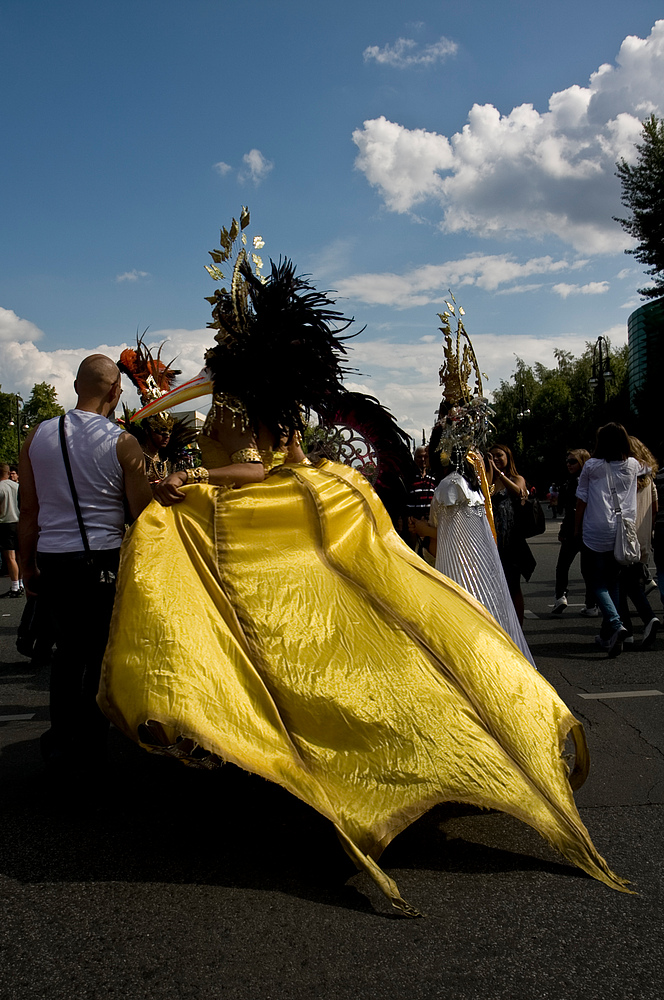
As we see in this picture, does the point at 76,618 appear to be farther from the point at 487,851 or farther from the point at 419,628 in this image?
the point at 487,851

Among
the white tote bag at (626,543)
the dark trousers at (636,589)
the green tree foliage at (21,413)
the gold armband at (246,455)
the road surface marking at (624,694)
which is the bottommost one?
the road surface marking at (624,694)

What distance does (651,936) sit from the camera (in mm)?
2287

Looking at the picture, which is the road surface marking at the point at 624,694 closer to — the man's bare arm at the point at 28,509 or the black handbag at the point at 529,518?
the black handbag at the point at 529,518

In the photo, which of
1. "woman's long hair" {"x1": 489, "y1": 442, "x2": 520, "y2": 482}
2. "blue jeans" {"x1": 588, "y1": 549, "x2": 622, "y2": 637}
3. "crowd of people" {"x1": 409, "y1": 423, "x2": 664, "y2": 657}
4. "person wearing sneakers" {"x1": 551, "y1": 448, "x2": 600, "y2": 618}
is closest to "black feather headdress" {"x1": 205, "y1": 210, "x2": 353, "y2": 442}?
"crowd of people" {"x1": 409, "y1": 423, "x2": 664, "y2": 657}

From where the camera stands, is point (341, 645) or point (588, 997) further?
point (341, 645)

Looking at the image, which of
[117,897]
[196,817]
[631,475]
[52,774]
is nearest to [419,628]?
[196,817]

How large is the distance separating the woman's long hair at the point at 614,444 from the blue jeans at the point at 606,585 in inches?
33.3

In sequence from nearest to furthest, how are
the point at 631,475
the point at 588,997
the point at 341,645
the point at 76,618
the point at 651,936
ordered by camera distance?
the point at 588,997 → the point at 651,936 → the point at 341,645 → the point at 76,618 → the point at 631,475

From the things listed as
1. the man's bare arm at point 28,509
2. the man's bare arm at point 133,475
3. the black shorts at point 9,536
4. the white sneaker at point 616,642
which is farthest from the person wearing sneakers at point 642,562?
the black shorts at point 9,536

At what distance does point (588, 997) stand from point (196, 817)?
172 centimetres

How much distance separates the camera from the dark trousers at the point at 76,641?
3.43 meters

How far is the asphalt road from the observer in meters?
2.12

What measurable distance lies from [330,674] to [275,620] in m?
0.33

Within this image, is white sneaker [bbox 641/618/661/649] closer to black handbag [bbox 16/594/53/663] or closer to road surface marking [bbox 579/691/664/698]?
road surface marking [bbox 579/691/664/698]
